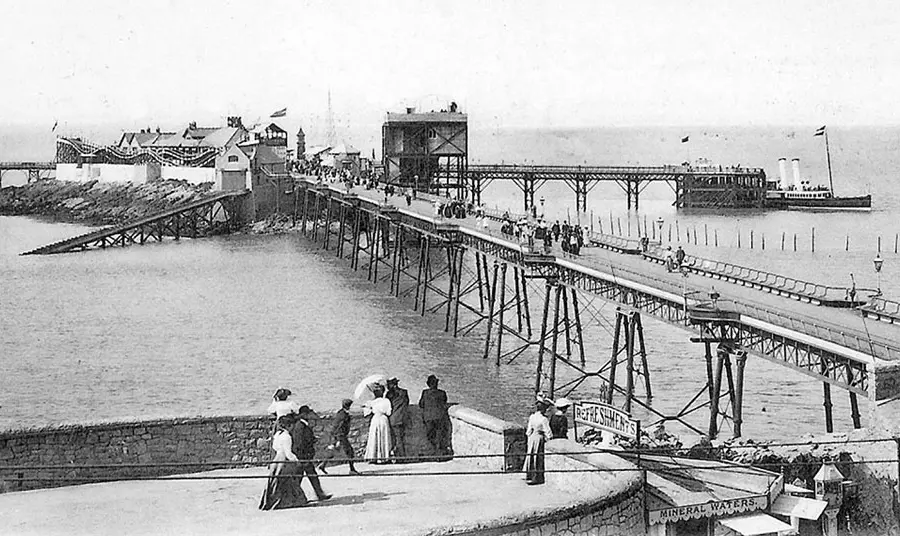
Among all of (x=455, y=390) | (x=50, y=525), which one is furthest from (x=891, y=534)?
(x=455, y=390)

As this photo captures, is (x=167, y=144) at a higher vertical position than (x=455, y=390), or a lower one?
higher

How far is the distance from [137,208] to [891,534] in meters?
111

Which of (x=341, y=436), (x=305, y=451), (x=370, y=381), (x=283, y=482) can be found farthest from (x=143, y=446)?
(x=283, y=482)

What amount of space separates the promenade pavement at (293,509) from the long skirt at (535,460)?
0.54ft

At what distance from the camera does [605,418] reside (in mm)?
23406

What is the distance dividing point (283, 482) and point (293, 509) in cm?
42

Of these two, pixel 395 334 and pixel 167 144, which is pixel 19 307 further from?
pixel 167 144

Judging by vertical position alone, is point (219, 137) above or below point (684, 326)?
above

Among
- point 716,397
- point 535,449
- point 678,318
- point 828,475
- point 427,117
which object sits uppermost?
point 427,117

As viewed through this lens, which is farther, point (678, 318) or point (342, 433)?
point (678, 318)

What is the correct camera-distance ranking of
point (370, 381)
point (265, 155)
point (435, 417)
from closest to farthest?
point (435, 417) < point (370, 381) < point (265, 155)

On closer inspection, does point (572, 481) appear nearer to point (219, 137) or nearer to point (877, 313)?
point (877, 313)

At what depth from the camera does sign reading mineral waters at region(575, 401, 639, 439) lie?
2259cm

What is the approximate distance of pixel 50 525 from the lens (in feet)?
53.7
